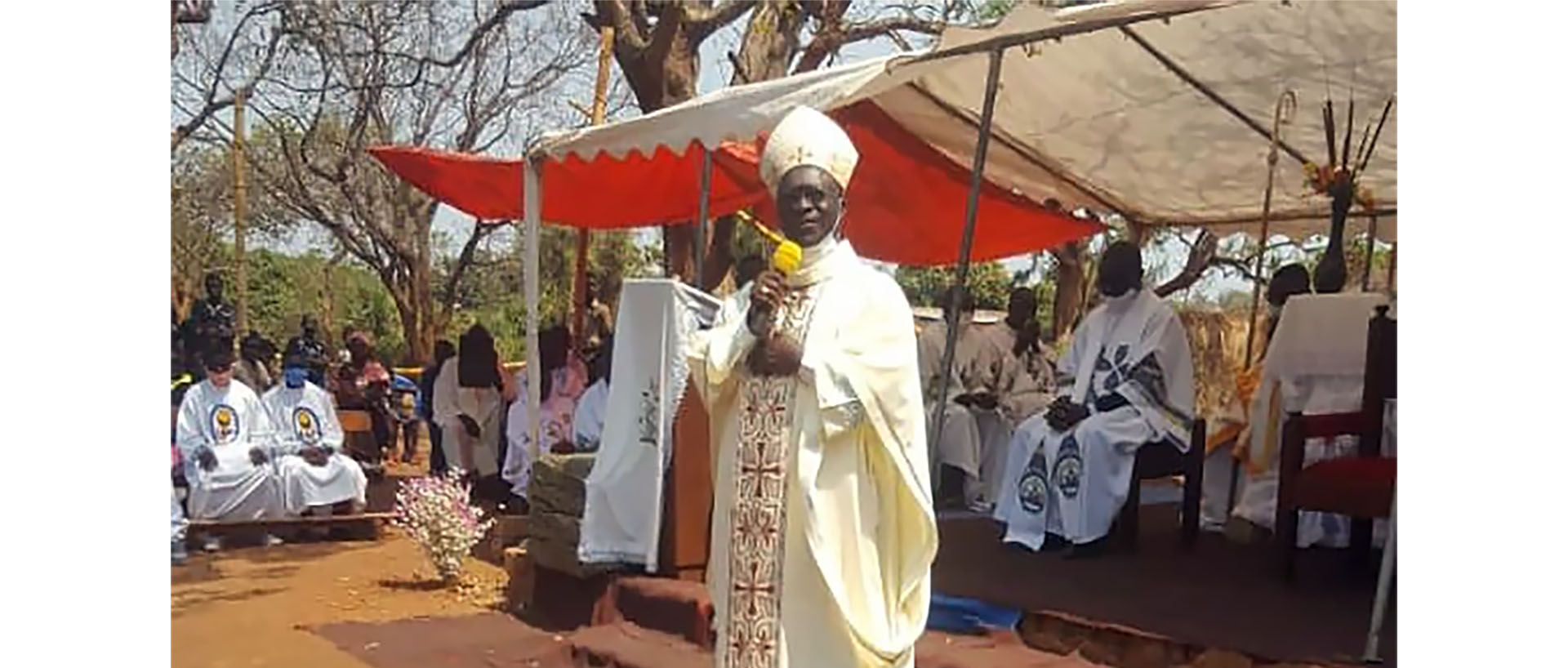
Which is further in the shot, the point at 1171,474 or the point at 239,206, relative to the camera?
the point at 239,206

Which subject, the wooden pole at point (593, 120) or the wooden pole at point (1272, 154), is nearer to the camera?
the wooden pole at point (1272, 154)

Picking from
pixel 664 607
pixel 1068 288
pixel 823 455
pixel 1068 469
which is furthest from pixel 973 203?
pixel 1068 288

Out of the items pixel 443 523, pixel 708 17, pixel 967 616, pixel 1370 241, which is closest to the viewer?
pixel 967 616

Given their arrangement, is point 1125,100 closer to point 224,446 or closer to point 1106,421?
point 1106,421

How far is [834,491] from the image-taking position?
3871mm

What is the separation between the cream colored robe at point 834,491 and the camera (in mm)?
3834

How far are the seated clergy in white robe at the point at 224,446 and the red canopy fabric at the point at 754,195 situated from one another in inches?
66.8

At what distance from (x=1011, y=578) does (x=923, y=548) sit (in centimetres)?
251

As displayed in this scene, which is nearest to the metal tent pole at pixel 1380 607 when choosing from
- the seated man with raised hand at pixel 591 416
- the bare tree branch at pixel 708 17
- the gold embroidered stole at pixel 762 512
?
the gold embroidered stole at pixel 762 512

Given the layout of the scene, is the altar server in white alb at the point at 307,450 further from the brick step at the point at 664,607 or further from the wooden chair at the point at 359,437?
the wooden chair at the point at 359,437

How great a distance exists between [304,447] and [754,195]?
351 cm

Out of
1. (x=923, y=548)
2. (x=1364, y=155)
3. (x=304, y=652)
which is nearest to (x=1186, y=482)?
(x=1364, y=155)

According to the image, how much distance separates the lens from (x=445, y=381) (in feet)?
42.2

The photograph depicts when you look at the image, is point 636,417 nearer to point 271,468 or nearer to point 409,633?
point 409,633
